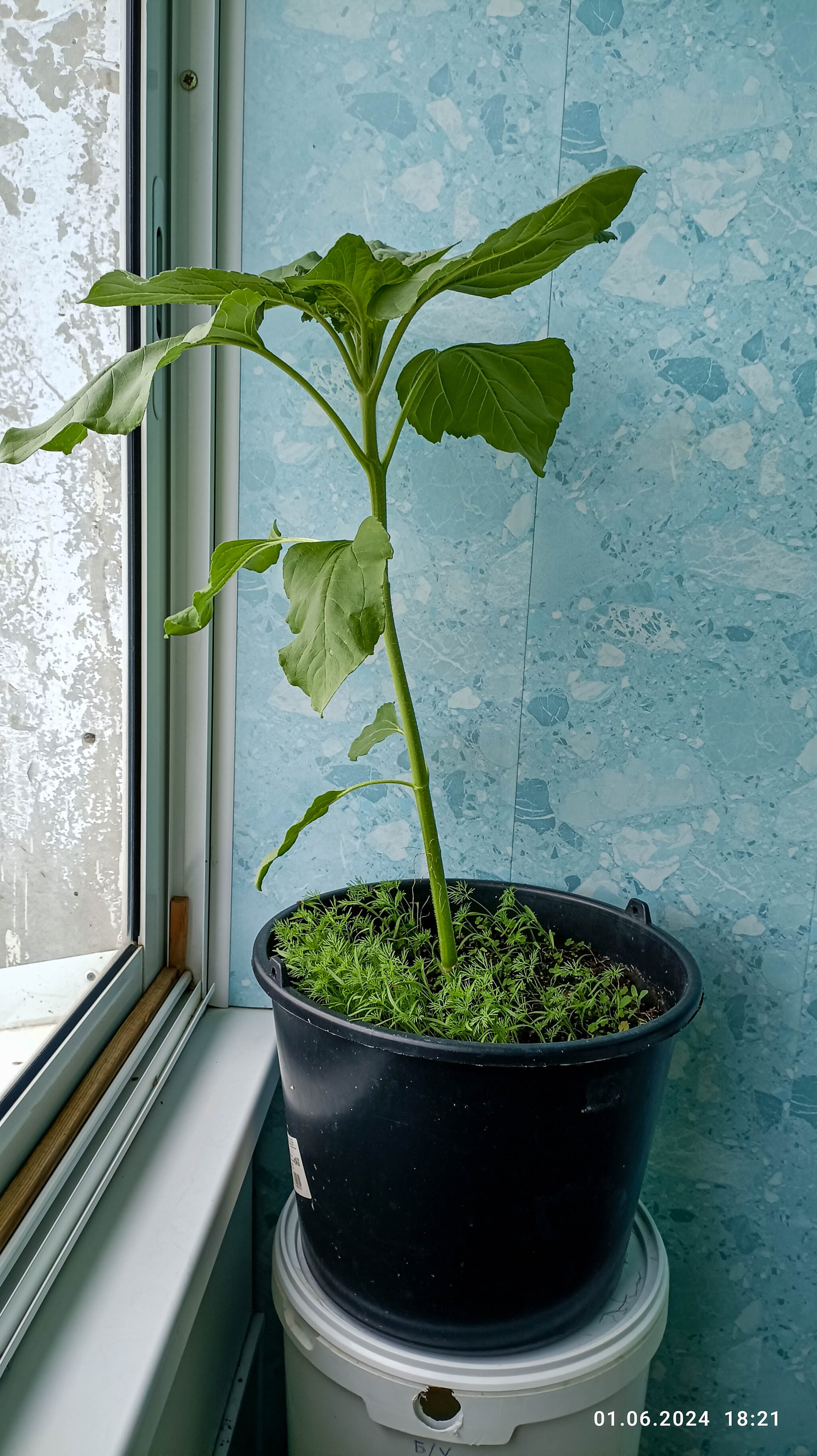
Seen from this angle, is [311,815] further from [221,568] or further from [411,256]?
[411,256]

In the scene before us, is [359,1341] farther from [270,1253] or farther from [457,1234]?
[270,1253]

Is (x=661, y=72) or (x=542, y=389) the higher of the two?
(x=661, y=72)

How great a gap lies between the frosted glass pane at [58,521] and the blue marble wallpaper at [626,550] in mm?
155

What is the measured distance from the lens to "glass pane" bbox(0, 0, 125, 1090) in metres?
0.68

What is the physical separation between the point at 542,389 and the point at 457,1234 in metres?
0.70

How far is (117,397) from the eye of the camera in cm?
57

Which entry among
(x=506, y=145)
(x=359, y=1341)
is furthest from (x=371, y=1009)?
(x=506, y=145)

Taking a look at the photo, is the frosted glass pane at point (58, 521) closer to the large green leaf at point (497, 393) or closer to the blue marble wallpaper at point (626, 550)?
the blue marble wallpaper at point (626, 550)

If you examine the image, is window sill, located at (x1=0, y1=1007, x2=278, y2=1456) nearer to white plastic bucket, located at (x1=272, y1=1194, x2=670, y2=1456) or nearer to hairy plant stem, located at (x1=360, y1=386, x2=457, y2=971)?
white plastic bucket, located at (x1=272, y1=1194, x2=670, y2=1456)

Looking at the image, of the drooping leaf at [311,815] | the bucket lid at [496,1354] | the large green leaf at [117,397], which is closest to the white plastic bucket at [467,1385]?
the bucket lid at [496,1354]

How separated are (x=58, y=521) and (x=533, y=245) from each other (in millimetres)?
470

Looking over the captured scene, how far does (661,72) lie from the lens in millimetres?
853

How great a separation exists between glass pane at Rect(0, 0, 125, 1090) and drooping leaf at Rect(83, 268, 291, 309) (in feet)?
0.44
